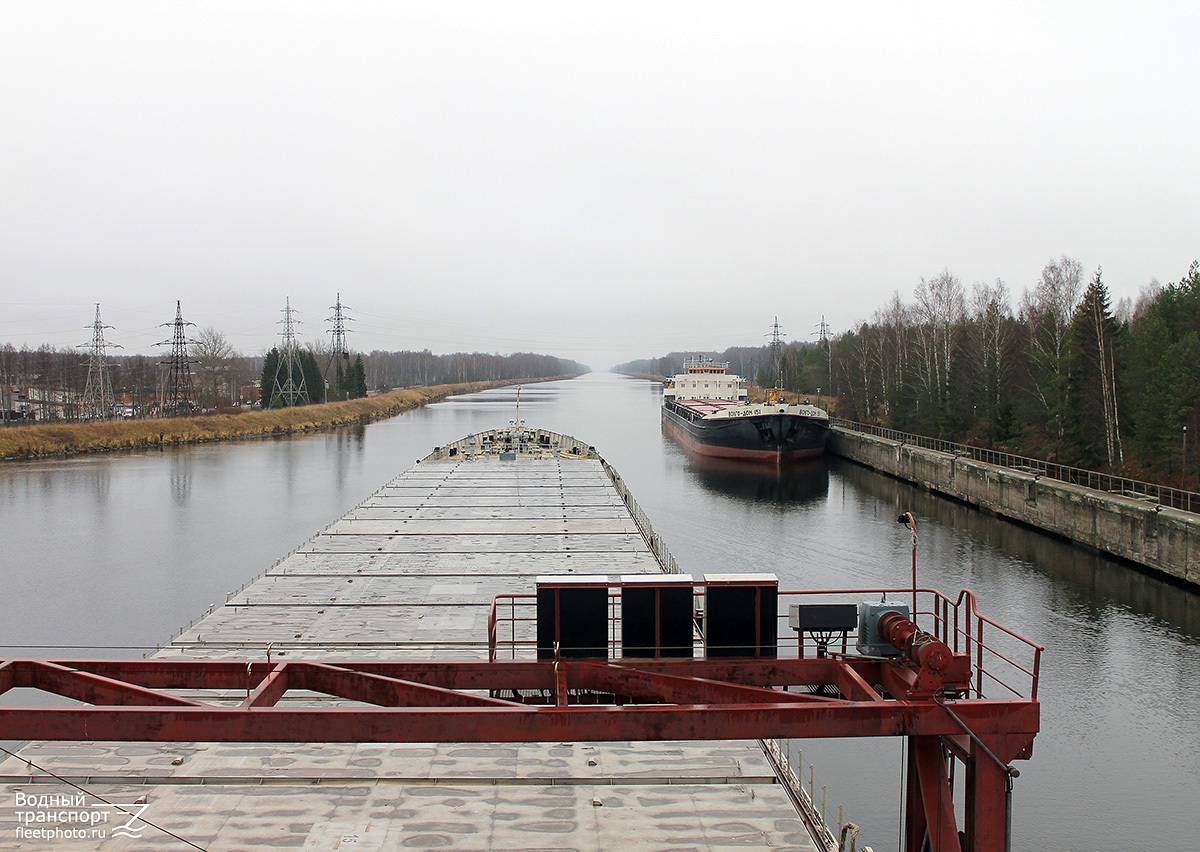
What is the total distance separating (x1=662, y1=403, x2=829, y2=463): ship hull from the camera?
59594 millimetres

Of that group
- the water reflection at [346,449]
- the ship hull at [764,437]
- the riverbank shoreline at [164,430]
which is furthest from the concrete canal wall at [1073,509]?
the riverbank shoreline at [164,430]

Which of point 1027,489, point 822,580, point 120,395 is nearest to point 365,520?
point 822,580

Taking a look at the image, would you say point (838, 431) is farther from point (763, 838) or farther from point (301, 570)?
point (763, 838)

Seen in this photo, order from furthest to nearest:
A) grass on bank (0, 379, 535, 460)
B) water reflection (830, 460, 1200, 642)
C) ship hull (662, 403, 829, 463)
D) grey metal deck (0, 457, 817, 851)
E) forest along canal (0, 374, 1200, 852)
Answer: grass on bank (0, 379, 535, 460) < ship hull (662, 403, 829, 463) < water reflection (830, 460, 1200, 642) < forest along canal (0, 374, 1200, 852) < grey metal deck (0, 457, 817, 851)

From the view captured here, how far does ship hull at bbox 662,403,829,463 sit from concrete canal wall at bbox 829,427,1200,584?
8889 mm

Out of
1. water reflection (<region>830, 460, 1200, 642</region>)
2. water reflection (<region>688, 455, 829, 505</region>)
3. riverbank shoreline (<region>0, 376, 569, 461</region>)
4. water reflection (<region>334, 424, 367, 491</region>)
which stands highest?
riverbank shoreline (<region>0, 376, 569, 461</region>)

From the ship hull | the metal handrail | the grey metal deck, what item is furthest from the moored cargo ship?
the grey metal deck

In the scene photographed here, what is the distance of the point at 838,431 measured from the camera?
2699 inches

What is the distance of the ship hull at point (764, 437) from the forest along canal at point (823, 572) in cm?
206

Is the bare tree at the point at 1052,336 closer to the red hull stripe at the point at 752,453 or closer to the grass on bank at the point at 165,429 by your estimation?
the red hull stripe at the point at 752,453

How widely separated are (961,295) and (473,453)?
3954 cm

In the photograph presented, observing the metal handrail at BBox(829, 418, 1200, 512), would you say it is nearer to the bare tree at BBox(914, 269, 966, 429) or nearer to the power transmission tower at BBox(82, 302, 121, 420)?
the bare tree at BBox(914, 269, 966, 429)

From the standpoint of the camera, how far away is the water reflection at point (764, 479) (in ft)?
154

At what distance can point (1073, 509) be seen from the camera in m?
33.0
